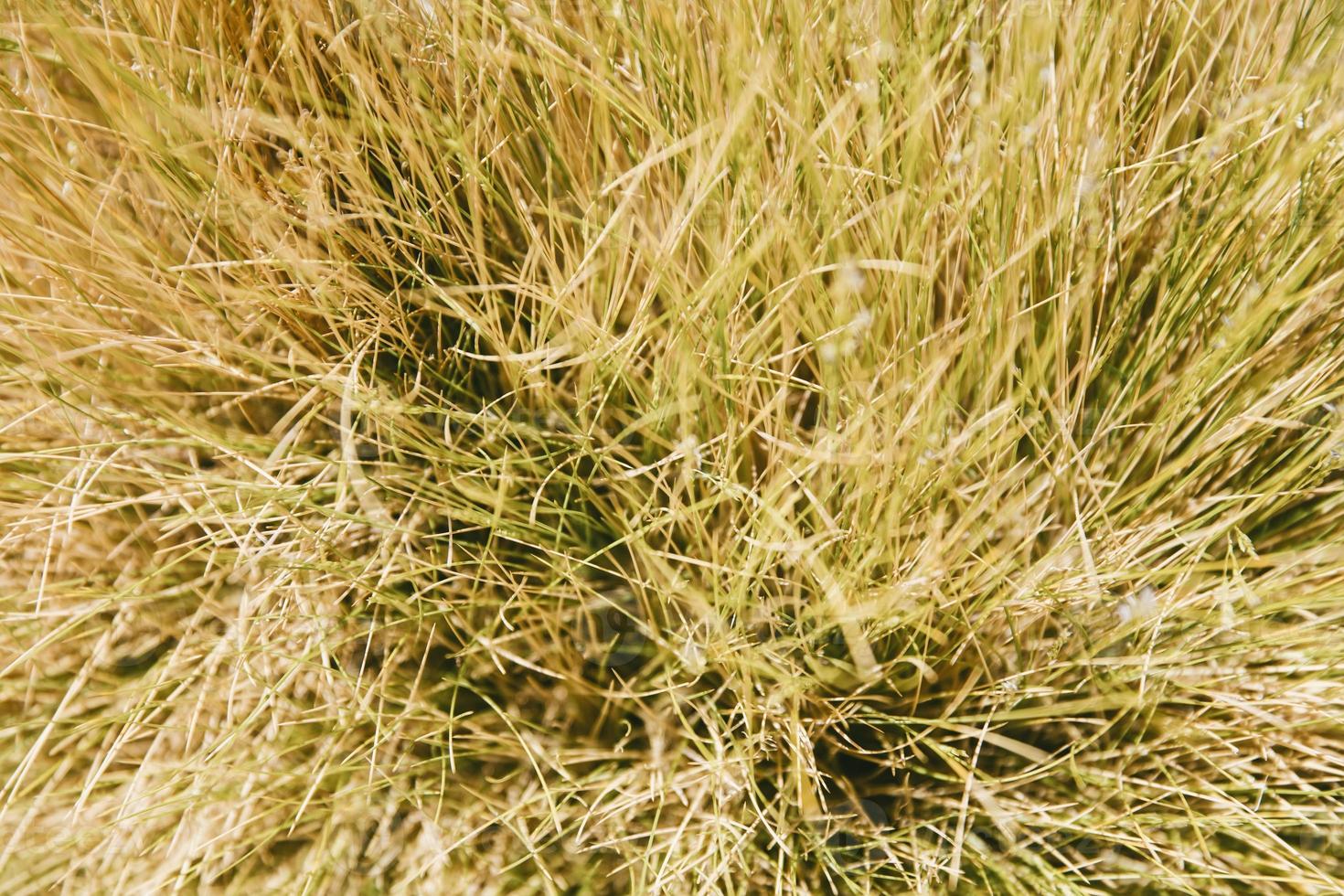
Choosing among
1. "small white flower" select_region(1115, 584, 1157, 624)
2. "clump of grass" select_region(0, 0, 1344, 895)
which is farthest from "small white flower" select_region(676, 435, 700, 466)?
"small white flower" select_region(1115, 584, 1157, 624)

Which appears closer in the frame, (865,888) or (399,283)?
(865,888)

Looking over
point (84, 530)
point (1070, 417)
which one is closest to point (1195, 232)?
point (1070, 417)

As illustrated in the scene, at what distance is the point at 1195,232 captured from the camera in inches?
38.7

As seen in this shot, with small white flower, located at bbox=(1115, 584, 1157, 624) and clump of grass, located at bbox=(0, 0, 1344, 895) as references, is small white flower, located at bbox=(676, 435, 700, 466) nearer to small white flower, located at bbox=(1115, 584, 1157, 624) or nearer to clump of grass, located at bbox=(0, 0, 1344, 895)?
clump of grass, located at bbox=(0, 0, 1344, 895)

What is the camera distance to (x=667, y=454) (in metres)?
1.02

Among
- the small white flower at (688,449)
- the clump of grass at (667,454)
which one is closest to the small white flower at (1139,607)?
the clump of grass at (667,454)

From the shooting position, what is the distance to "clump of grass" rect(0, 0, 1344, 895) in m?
0.91

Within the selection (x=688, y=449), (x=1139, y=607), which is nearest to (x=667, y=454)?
(x=688, y=449)

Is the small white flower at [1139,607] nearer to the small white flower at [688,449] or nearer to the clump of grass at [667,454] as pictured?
the clump of grass at [667,454]

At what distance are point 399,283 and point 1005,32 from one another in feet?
2.28

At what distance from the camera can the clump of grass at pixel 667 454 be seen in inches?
35.9

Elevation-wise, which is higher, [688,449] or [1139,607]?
[688,449]

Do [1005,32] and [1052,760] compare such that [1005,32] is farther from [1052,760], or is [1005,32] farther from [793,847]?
[793,847]

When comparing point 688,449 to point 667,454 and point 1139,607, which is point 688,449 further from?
point 1139,607
